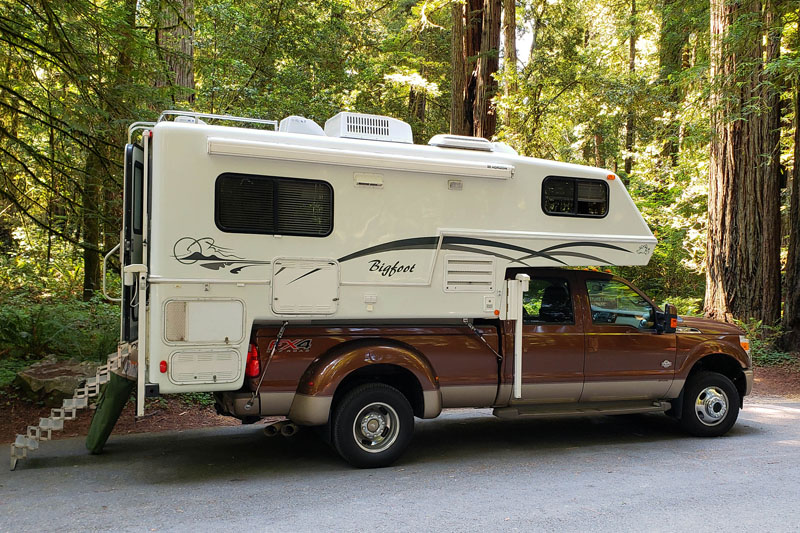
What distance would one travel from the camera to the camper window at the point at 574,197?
22.4ft

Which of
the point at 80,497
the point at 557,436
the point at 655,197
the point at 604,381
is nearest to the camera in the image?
the point at 80,497

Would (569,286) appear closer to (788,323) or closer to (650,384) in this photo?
(650,384)

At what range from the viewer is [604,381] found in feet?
23.0

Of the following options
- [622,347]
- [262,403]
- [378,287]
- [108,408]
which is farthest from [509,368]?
[108,408]

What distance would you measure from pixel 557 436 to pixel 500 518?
299 centimetres

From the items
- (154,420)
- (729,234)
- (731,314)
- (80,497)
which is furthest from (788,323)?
(80,497)

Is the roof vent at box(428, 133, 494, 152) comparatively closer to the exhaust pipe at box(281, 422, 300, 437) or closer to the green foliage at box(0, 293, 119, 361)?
the exhaust pipe at box(281, 422, 300, 437)

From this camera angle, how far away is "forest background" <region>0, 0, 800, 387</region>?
8625 mm

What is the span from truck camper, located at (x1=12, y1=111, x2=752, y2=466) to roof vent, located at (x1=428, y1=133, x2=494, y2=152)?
0.03 meters

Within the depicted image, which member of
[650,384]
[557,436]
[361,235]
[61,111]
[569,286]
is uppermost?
[61,111]

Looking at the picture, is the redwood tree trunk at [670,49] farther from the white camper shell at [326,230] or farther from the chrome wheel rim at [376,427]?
the chrome wheel rim at [376,427]

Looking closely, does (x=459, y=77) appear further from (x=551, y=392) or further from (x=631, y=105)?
(x=551, y=392)

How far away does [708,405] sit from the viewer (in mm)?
7449

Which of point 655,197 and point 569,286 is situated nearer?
point 569,286
